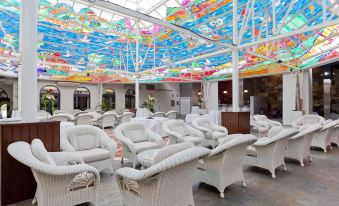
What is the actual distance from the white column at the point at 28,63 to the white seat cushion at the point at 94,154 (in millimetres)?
987

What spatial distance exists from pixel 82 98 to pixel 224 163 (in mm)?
17837

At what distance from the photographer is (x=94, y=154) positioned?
3811mm

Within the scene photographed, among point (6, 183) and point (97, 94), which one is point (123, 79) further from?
point (6, 183)

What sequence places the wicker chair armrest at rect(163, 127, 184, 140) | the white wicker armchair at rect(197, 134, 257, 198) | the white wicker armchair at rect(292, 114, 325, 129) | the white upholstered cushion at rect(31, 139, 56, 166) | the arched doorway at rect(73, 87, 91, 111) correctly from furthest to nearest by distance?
1. the arched doorway at rect(73, 87, 91, 111)
2. the white wicker armchair at rect(292, 114, 325, 129)
3. the wicker chair armrest at rect(163, 127, 184, 140)
4. the white wicker armchair at rect(197, 134, 257, 198)
5. the white upholstered cushion at rect(31, 139, 56, 166)

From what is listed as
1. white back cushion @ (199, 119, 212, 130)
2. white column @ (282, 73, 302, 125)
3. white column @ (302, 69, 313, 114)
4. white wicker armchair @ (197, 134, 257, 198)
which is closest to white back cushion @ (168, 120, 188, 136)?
white back cushion @ (199, 119, 212, 130)

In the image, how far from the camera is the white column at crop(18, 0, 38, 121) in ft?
10.7

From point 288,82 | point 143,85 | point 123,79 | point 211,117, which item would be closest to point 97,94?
point 123,79

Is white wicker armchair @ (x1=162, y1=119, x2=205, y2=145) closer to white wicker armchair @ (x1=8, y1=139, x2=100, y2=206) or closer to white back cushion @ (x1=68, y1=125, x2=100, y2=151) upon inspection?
white back cushion @ (x1=68, y1=125, x2=100, y2=151)

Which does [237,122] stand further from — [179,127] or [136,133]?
[136,133]

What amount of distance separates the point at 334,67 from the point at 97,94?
17.3 metres

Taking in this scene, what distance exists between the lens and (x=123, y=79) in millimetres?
18141

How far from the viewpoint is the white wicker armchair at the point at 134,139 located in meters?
4.36

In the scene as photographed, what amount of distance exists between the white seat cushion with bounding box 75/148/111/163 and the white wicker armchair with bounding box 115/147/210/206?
1.37 metres

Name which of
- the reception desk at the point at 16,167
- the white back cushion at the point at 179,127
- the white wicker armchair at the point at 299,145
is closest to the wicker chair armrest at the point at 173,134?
the white back cushion at the point at 179,127
